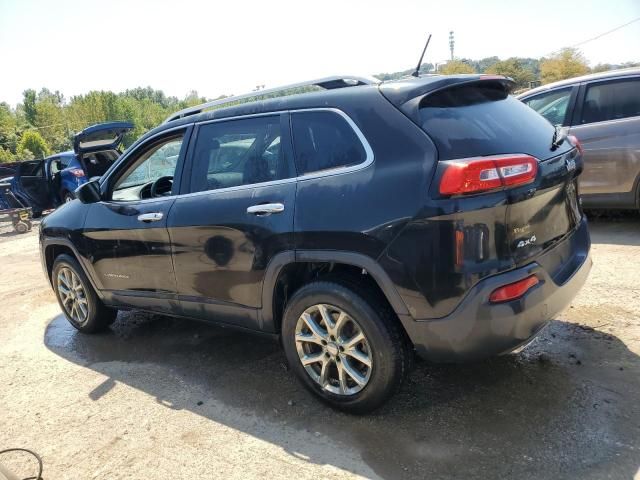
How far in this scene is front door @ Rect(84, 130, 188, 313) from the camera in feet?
12.4

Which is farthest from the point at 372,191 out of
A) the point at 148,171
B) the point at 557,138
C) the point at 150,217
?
the point at 148,171

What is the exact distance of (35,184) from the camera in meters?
13.9

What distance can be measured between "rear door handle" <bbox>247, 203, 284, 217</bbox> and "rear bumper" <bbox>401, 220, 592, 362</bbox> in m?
0.96

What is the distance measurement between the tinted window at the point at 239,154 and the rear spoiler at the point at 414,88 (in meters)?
0.73

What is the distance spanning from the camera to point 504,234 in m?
2.47

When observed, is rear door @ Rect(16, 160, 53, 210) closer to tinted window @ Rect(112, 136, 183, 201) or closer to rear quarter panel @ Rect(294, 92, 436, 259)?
tinted window @ Rect(112, 136, 183, 201)

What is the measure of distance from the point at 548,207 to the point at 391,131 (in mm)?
912

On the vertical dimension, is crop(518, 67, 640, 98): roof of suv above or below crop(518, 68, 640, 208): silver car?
above

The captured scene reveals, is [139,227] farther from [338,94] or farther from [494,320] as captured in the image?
[494,320]

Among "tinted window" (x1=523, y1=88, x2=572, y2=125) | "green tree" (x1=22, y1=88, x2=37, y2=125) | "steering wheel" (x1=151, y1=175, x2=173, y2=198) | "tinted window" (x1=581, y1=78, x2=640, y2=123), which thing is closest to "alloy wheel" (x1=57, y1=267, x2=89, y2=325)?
Answer: "steering wheel" (x1=151, y1=175, x2=173, y2=198)

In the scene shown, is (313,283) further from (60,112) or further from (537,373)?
(60,112)

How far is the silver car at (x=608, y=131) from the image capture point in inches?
230

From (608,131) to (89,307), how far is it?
5784 mm

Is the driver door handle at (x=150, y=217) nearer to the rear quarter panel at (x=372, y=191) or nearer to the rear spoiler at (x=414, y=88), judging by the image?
the rear quarter panel at (x=372, y=191)
